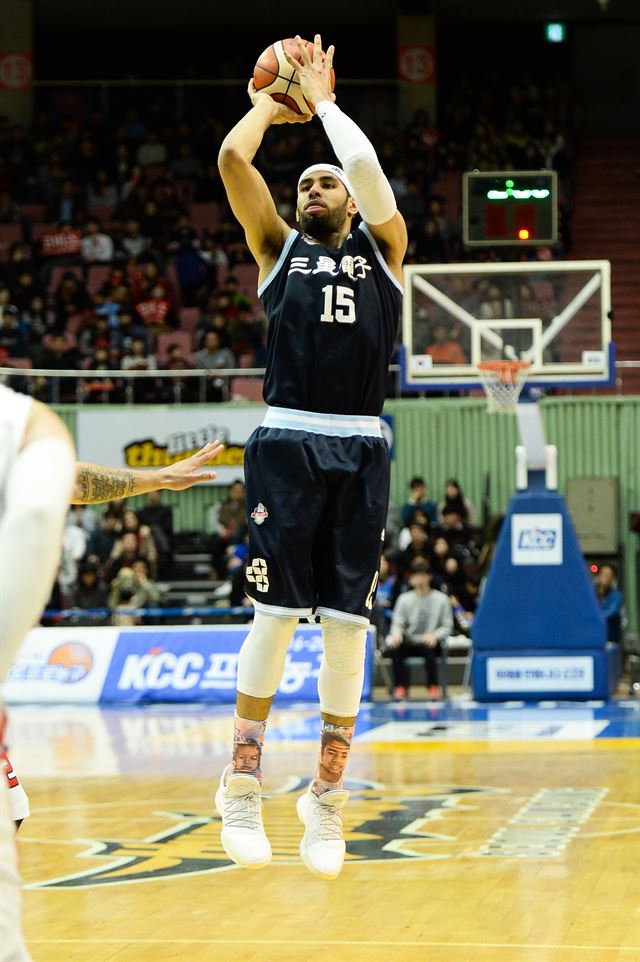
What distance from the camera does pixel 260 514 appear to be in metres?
5.72

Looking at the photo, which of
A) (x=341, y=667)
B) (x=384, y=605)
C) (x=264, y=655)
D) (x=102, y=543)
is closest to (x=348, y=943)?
(x=341, y=667)

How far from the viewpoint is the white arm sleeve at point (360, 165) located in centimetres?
566

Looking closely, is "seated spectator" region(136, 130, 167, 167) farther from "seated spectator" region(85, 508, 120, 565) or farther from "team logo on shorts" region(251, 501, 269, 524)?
"team logo on shorts" region(251, 501, 269, 524)

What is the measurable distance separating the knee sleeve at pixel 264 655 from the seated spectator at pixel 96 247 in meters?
20.5

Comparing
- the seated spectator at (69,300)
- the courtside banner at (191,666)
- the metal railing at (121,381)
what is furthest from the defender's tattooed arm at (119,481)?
the seated spectator at (69,300)

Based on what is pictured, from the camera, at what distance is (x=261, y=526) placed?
5707 millimetres

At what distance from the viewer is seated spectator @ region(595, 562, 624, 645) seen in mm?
18812

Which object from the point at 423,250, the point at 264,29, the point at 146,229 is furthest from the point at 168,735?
the point at 264,29

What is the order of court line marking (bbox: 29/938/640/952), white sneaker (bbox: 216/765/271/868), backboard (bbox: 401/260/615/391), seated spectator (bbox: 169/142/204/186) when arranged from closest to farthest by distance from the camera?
white sneaker (bbox: 216/765/271/868) < court line marking (bbox: 29/938/640/952) < backboard (bbox: 401/260/615/391) < seated spectator (bbox: 169/142/204/186)

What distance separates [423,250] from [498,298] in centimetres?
793

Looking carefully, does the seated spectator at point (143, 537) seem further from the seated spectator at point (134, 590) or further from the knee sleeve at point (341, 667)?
the knee sleeve at point (341, 667)

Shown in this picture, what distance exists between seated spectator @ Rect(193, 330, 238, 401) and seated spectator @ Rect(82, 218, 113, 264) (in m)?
3.68

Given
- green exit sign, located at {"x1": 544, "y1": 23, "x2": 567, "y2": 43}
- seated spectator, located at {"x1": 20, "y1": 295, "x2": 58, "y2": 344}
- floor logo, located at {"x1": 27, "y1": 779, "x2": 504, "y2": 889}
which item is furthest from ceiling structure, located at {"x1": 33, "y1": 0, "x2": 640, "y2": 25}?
floor logo, located at {"x1": 27, "y1": 779, "x2": 504, "y2": 889}

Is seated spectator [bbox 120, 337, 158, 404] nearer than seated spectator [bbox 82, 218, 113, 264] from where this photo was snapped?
Yes
